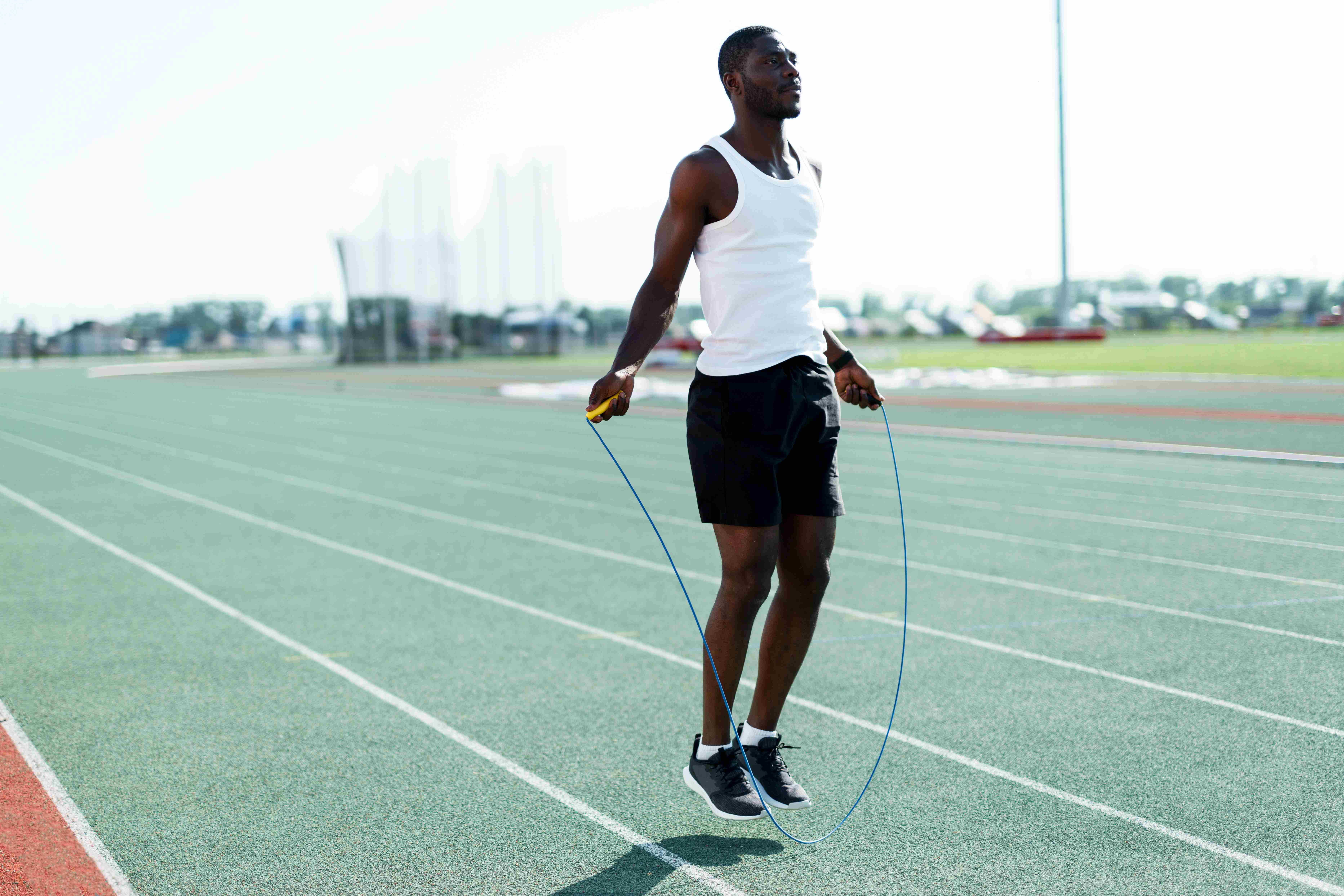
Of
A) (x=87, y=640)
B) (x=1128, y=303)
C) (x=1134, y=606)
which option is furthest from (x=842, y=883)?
(x=1128, y=303)

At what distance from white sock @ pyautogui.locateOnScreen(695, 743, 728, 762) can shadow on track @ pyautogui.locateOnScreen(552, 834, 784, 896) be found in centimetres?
A: 20

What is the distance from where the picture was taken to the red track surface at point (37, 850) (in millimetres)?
3143

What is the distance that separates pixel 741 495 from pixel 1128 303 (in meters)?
73.1

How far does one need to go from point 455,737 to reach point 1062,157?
45183 mm

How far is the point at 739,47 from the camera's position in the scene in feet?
11.0

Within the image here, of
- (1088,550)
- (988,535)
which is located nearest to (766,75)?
(1088,550)

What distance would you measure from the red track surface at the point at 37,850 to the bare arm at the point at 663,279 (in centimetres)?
170

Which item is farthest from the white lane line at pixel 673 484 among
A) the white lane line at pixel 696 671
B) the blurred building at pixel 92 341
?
the blurred building at pixel 92 341

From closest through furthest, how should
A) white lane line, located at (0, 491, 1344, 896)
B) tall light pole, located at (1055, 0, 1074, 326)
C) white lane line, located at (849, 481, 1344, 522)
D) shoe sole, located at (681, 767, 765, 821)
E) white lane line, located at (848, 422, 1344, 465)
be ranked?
white lane line, located at (0, 491, 1344, 896) < shoe sole, located at (681, 767, 765, 821) < white lane line, located at (849, 481, 1344, 522) < white lane line, located at (848, 422, 1344, 465) < tall light pole, located at (1055, 0, 1074, 326)

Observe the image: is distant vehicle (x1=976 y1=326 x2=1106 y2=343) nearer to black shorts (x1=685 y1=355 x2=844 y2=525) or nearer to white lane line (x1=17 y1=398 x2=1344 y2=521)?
white lane line (x1=17 y1=398 x2=1344 y2=521)

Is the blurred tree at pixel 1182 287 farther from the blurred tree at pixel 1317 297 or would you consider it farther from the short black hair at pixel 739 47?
the short black hair at pixel 739 47

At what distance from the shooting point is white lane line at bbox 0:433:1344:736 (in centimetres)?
459

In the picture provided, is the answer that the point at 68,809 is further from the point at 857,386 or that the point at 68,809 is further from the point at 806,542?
the point at 857,386

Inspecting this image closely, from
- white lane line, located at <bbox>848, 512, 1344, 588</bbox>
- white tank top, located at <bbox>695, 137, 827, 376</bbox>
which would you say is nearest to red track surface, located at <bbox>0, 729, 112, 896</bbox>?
white tank top, located at <bbox>695, 137, 827, 376</bbox>
